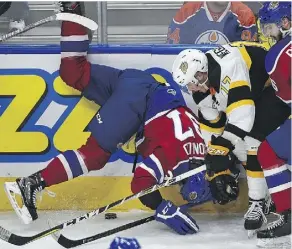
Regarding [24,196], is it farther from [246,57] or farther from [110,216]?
[246,57]

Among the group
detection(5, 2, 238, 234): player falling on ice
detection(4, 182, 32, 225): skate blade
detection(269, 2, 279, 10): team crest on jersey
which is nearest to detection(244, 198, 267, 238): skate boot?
detection(5, 2, 238, 234): player falling on ice

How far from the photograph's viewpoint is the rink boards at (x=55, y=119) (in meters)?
3.30

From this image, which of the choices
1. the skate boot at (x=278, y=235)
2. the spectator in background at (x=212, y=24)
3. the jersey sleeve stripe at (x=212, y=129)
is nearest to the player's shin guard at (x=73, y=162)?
the jersey sleeve stripe at (x=212, y=129)

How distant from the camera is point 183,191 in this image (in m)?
3.16

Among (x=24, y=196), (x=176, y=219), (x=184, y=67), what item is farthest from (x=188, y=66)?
(x=24, y=196)

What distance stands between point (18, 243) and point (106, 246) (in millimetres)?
310

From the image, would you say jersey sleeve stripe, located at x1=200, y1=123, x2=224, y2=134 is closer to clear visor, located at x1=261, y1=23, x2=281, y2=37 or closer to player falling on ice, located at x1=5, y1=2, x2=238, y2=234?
player falling on ice, located at x1=5, y1=2, x2=238, y2=234

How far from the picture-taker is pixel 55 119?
Result: 10.9 ft

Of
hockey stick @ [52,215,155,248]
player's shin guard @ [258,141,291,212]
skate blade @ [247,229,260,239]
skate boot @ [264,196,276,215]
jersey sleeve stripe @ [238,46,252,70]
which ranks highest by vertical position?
jersey sleeve stripe @ [238,46,252,70]

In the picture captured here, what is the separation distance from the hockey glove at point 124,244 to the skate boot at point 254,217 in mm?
425

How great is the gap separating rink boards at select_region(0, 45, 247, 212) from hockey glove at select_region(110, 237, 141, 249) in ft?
1.47

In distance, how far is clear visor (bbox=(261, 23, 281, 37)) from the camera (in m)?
2.89

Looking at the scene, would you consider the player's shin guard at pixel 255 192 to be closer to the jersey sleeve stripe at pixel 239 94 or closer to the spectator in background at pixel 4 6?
the jersey sleeve stripe at pixel 239 94

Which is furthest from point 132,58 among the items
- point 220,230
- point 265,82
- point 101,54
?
point 220,230
